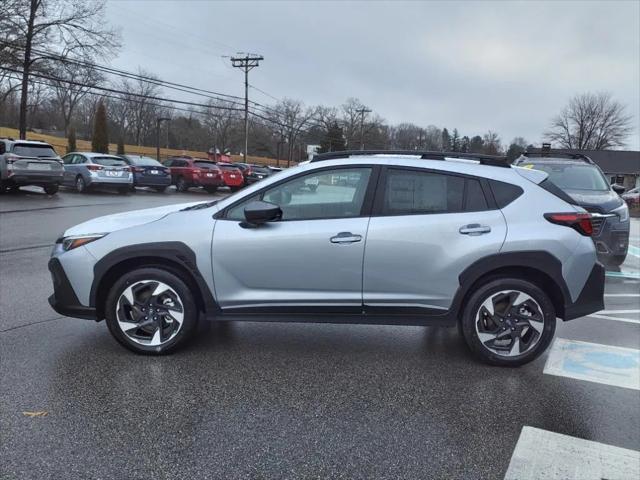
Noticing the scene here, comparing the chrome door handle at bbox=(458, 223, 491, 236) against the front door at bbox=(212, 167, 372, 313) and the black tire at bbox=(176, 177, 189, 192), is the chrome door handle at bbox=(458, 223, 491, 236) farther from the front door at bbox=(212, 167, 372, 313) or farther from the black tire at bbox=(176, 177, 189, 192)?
the black tire at bbox=(176, 177, 189, 192)

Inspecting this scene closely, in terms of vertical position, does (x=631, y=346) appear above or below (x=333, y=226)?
below

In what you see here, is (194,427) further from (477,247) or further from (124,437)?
(477,247)

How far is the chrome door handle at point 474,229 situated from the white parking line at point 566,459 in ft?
4.88

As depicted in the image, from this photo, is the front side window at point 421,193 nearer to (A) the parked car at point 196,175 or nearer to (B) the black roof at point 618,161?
(A) the parked car at point 196,175

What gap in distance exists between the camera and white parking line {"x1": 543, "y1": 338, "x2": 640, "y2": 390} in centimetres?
401

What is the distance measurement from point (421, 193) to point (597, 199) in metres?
5.12

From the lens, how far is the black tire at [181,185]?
25795 mm

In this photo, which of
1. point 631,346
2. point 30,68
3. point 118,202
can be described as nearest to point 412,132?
point 30,68

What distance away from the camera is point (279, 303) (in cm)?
402

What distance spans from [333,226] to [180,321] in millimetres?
1459

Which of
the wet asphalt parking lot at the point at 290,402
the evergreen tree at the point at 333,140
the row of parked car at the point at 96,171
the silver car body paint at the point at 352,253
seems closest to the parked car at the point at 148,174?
the row of parked car at the point at 96,171

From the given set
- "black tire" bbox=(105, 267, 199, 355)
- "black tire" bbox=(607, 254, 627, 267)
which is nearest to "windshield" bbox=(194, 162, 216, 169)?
"black tire" bbox=(607, 254, 627, 267)

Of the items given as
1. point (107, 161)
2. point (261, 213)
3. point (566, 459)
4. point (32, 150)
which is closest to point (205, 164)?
point (107, 161)

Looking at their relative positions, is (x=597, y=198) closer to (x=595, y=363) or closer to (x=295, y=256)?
(x=595, y=363)
